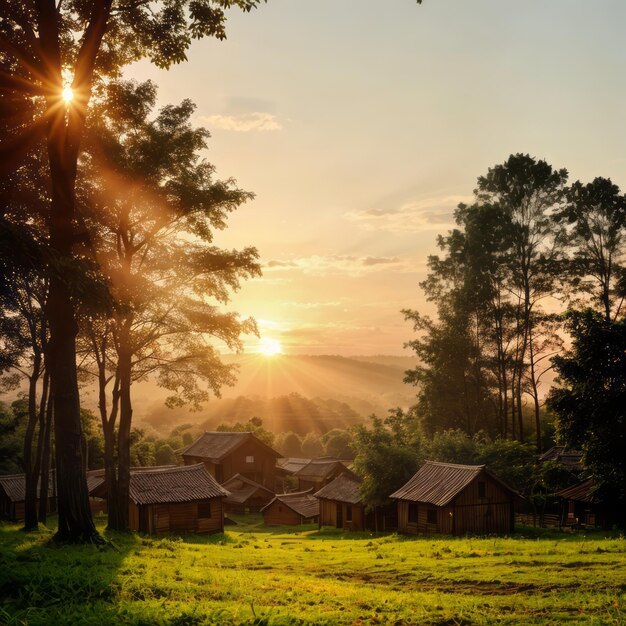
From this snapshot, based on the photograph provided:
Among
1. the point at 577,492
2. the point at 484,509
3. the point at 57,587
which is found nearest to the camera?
the point at 57,587

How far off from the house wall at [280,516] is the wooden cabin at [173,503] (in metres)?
16.6

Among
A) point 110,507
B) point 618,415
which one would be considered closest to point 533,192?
point 618,415

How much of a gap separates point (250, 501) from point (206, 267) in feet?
154

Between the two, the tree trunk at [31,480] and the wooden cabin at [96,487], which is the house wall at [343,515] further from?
the tree trunk at [31,480]

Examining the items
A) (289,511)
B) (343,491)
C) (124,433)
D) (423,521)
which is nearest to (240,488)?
(289,511)

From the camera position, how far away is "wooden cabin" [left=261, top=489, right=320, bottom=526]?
5634 cm

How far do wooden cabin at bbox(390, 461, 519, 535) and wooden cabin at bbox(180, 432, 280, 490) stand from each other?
37.0m

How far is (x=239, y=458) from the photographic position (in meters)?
74.1

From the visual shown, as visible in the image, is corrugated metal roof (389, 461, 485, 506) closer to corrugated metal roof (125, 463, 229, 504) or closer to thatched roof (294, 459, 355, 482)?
corrugated metal roof (125, 463, 229, 504)

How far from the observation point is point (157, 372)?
93.8 ft

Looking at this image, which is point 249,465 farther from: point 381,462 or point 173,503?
point 173,503

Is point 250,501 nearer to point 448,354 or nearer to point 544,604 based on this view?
point 448,354

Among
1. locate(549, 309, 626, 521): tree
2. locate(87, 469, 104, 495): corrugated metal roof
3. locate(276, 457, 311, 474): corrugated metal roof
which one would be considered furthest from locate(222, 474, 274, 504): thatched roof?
locate(549, 309, 626, 521): tree

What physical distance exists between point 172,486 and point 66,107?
103 ft
